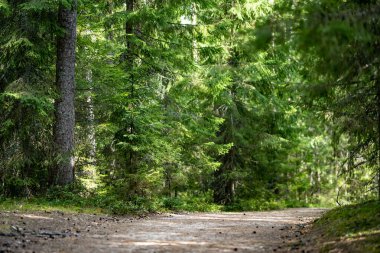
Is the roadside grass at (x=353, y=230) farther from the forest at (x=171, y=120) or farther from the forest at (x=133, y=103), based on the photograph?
the forest at (x=133, y=103)

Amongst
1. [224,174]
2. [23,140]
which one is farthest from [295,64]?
[23,140]

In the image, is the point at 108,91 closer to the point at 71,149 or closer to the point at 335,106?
the point at 71,149

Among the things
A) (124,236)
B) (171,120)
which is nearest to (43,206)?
(124,236)

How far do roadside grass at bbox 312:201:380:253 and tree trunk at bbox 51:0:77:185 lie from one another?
8.78 meters

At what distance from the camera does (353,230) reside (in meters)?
7.15

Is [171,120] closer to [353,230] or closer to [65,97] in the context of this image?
[65,97]

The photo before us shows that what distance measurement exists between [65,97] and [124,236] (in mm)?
7548

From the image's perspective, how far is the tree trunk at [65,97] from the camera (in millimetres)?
14086

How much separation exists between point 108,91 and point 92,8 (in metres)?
4.23

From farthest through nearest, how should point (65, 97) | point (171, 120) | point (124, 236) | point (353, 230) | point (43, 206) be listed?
point (171, 120), point (65, 97), point (43, 206), point (124, 236), point (353, 230)

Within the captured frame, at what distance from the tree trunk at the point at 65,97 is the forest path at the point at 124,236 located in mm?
3525

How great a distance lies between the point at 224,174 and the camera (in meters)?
19.2

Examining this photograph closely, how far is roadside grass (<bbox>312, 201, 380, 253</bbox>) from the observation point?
6086 millimetres

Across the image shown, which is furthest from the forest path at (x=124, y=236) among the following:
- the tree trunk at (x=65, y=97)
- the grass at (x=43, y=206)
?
the tree trunk at (x=65, y=97)
